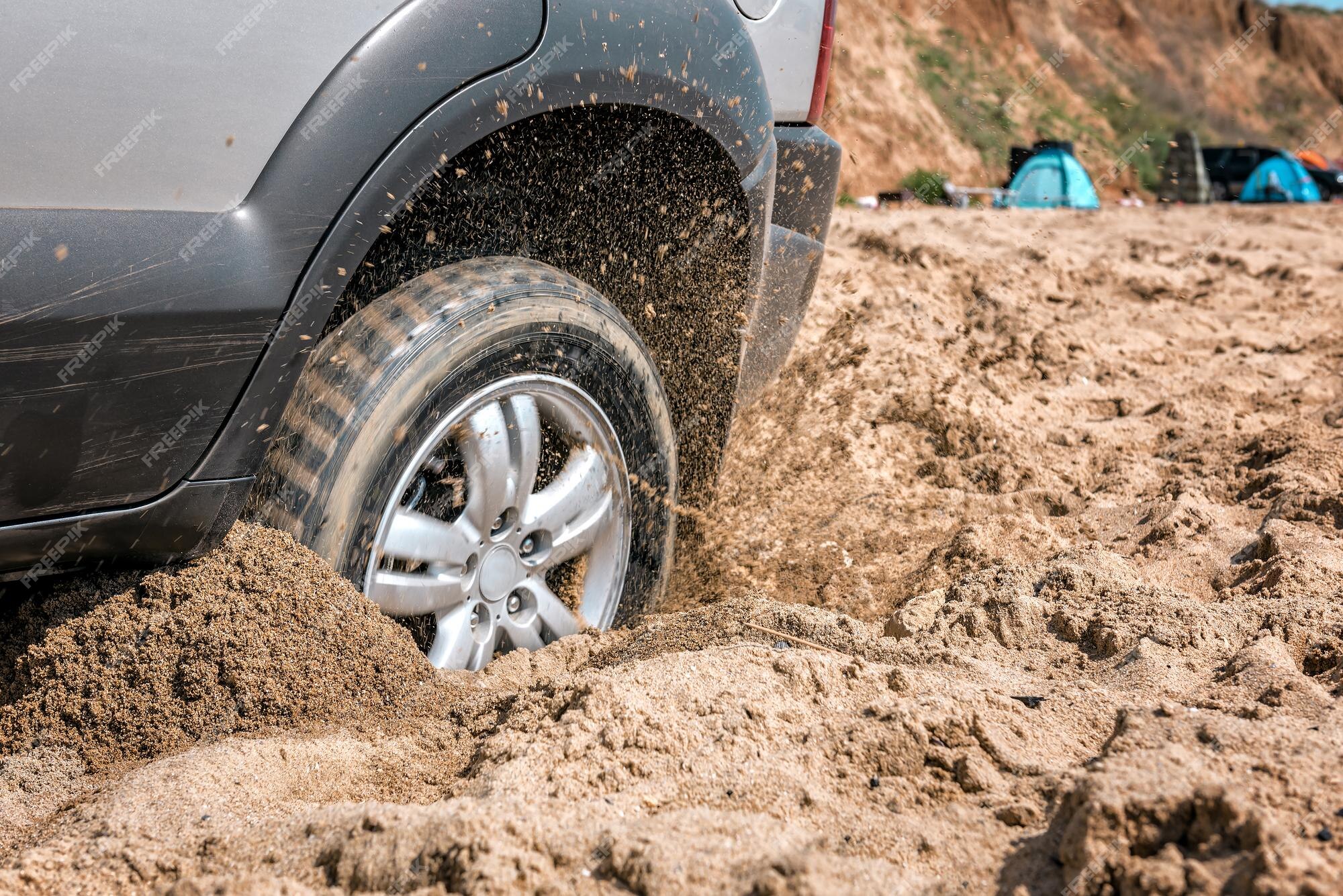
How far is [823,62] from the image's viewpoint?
265 cm

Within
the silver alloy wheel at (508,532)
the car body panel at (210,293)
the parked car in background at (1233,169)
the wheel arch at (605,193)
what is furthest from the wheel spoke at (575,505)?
the parked car in background at (1233,169)

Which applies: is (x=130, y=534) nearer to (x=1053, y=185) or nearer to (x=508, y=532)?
(x=508, y=532)

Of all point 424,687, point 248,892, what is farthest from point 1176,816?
point 424,687

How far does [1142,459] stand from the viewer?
11.6 feet

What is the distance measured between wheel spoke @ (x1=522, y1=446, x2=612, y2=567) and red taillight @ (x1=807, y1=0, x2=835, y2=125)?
3.79 feet

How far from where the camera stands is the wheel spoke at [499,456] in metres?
1.95

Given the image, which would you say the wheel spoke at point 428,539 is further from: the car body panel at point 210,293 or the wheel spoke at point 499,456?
the car body panel at point 210,293

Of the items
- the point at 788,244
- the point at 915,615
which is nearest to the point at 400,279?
the point at 788,244

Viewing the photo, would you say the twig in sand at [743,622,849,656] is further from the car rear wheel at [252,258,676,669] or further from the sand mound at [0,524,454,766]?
the sand mound at [0,524,454,766]

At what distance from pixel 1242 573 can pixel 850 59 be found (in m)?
21.8

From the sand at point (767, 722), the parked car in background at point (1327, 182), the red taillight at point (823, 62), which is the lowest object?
the sand at point (767, 722)

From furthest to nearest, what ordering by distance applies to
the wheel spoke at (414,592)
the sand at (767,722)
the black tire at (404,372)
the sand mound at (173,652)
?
the wheel spoke at (414,592) < the black tire at (404,372) < the sand mound at (173,652) < the sand at (767,722)

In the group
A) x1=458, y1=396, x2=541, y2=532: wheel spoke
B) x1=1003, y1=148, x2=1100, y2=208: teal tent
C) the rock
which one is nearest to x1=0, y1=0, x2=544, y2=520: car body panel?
x1=458, y1=396, x2=541, y2=532: wheel spoke

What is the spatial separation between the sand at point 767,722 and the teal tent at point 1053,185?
12.8 m
